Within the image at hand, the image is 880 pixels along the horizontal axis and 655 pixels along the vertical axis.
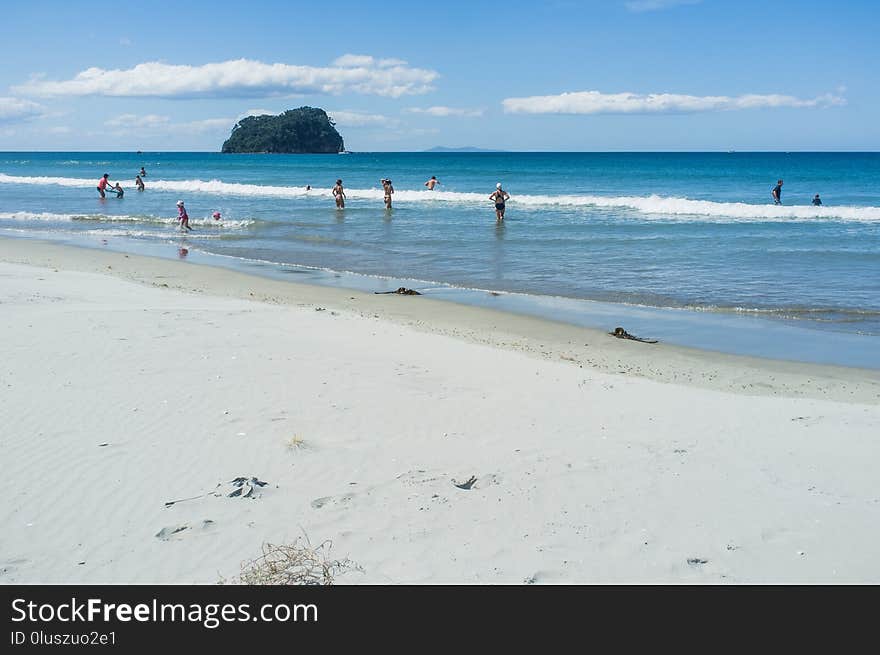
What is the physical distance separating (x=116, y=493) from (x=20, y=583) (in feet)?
3.64

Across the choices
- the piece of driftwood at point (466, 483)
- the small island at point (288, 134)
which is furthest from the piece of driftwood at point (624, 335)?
the small island at point (288, 134)

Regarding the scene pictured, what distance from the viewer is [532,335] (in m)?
11.0

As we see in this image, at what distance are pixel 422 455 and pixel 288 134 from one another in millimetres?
170036

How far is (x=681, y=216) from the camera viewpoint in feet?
110

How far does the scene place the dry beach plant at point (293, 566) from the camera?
12.8ft

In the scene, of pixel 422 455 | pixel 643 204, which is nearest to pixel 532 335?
pixel 422 455

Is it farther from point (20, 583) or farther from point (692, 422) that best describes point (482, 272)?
point (20, 583)

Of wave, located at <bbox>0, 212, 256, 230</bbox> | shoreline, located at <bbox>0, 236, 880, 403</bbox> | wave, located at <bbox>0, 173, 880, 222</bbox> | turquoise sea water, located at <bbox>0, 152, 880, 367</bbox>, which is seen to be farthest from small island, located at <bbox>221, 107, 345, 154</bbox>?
shoreline, located at <bbox>0, 236, 880, 403</bbox>

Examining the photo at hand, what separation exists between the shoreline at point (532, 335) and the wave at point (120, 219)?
10332mm

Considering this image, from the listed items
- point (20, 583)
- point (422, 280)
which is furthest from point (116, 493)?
point (422, 280)

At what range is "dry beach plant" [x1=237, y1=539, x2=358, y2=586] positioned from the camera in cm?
391

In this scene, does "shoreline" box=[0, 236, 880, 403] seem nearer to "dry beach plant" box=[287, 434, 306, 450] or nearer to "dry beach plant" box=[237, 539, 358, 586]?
"dry beach plant" box=[287, 434, 306, 450]

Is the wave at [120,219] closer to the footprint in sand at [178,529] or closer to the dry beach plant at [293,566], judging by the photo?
the footprint in sand at [178,529]

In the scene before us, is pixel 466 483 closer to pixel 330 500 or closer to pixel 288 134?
pixel 330 500
